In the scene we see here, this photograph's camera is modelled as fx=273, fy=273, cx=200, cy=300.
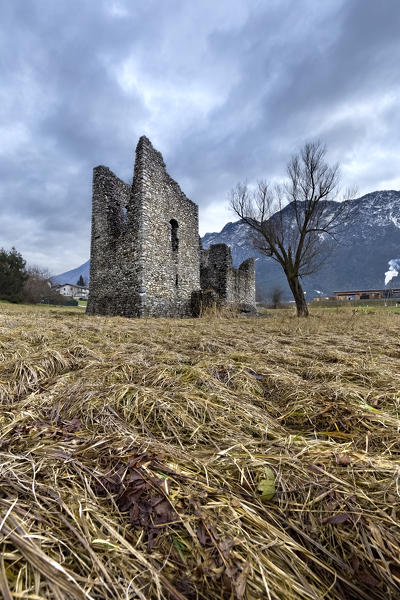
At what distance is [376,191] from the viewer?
15900cm

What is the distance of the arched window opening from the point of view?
12969 mm

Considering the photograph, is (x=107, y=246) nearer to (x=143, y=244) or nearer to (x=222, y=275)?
(x=143, y=244)

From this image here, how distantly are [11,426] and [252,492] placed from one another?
104 cm

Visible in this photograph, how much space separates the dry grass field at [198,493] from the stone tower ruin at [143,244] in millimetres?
9299

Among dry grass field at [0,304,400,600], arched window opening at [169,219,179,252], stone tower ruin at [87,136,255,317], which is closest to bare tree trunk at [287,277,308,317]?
stone tower ruin at [87,136,255,317]

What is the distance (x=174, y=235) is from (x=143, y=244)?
2698 mm

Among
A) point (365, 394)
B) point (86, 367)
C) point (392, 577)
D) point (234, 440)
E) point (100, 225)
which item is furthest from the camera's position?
point (100, 225)

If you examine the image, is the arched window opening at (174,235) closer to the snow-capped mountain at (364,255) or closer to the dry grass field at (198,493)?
the dry grass field at (198,493)

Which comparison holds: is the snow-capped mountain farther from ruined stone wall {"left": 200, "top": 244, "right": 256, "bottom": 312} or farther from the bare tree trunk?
the bare tree trunk

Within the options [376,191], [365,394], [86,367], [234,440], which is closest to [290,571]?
[234,440]

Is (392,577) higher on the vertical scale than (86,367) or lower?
lower

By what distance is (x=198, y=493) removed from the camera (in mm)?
816

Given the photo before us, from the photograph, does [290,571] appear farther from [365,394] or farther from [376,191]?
[376,191]

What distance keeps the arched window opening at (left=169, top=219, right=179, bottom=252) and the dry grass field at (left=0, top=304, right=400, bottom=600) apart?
1166 cm
